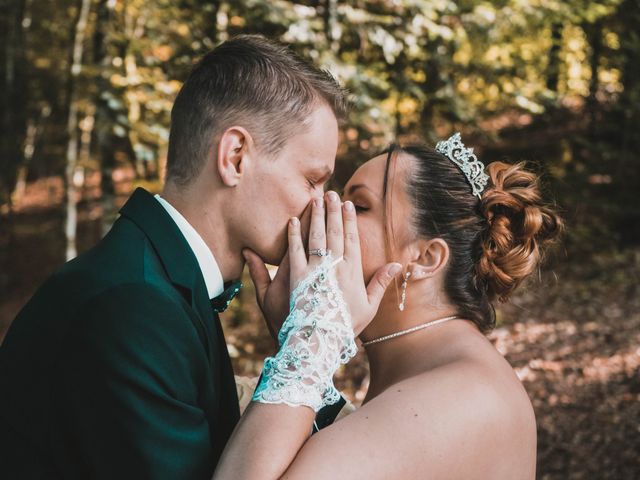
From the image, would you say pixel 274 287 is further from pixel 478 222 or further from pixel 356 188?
pixel 478 222

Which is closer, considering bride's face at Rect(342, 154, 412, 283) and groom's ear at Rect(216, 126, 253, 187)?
groom's ear at Rect(216, 126, 253, 187)

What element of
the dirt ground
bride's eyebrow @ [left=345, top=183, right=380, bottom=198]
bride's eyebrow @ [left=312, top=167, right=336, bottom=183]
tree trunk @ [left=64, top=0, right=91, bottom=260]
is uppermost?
bride's eyebrow @ [left=312, top=167, right=336, bottom=183]

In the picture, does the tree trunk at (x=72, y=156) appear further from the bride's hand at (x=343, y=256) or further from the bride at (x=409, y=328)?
the bride's hand at (x=343, y=256)

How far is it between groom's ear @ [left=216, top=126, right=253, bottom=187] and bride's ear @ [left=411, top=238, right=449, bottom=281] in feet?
3.07

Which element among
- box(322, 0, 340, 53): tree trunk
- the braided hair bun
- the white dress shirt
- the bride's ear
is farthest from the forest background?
the white dress shirt

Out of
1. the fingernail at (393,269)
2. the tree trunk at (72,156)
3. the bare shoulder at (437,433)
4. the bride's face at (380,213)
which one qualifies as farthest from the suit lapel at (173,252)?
the tree trunk at (72,156)

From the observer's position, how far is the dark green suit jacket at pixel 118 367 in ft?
5.82

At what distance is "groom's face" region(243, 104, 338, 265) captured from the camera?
2.48 m

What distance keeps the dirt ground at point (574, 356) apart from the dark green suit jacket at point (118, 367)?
2.30 m

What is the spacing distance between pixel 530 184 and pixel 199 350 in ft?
6.14

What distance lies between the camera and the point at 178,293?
2057 millimetres

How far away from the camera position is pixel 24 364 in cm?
204

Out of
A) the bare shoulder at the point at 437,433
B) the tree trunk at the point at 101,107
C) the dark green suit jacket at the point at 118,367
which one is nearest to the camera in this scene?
the dark green suit jacket at the point at 118,367

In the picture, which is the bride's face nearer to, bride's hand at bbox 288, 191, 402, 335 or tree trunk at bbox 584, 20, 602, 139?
bride's hand at bbox 288, 191, 402, 335
